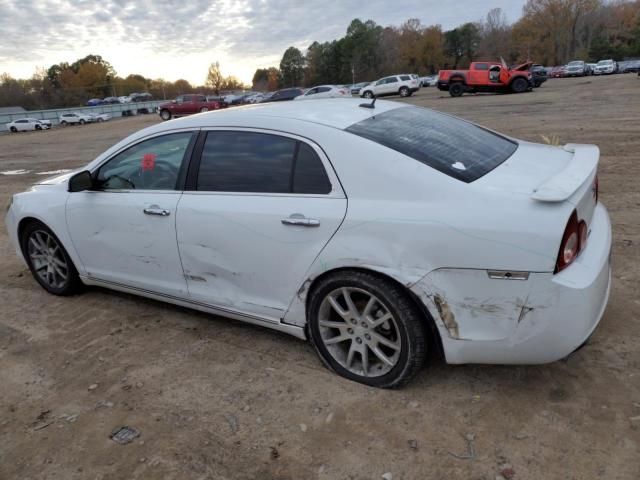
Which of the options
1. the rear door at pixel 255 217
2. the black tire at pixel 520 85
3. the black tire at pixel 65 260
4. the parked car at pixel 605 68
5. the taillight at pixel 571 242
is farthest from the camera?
the parked car at pixel 605 68

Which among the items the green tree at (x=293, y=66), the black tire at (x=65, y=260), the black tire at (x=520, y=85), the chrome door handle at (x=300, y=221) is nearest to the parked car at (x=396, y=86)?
the black tire at (x=520, y=85)

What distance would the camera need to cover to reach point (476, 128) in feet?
11.7

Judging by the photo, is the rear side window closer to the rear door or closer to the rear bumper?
the rear door

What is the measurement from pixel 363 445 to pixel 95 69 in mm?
135851

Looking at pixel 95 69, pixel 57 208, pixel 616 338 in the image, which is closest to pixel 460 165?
pixel 616 338

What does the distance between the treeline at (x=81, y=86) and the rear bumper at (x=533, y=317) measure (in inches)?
3725

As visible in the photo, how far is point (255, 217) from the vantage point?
2975mm

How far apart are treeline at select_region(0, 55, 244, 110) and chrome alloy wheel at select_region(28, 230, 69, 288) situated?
9130 centimetres

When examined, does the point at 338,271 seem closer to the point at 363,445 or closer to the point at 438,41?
the point at 363,445

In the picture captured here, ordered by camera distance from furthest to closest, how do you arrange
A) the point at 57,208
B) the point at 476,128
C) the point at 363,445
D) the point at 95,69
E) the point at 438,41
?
the point at 95,69
the point at 438,41
the point at 57,208
the point at 476,128
the point at 363,445

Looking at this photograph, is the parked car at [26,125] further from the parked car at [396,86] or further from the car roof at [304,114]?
the car roof at [304,114]

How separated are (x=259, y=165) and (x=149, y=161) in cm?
101

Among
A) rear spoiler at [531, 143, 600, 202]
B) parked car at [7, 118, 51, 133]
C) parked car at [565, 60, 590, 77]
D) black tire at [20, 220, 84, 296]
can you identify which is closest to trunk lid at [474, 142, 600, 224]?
rear spoiler at [531, 143, 600, 202]

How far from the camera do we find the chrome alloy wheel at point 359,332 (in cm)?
271
